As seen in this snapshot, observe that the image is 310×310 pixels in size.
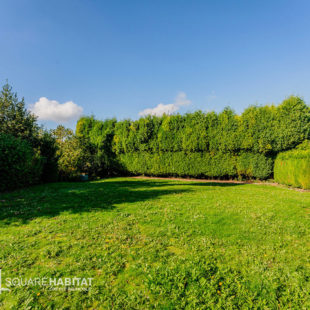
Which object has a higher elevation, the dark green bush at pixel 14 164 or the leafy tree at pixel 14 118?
the leafy tree at pixel 14 118

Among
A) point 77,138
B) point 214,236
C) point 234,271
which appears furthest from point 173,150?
point 234,271

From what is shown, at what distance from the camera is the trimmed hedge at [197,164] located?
51.1 ft

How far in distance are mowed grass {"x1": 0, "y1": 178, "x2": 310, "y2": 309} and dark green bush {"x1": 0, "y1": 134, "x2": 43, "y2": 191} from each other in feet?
15.6

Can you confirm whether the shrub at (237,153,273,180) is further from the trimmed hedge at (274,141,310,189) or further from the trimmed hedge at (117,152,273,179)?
the trimmed hedge at (274,141,310,189)

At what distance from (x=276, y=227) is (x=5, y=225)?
763 cm

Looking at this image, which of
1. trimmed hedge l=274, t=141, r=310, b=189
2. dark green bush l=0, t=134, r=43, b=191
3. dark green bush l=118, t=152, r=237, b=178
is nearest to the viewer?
dark green bush l=0, t=134, r=43, b=191

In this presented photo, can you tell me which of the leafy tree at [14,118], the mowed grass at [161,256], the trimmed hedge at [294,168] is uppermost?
the leafy tree at [14,118]

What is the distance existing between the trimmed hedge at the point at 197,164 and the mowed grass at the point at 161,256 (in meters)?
9.16

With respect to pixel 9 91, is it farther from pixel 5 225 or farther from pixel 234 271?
pixel 234 271

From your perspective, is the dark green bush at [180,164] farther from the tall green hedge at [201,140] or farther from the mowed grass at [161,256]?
the mowed grass at [161,256]

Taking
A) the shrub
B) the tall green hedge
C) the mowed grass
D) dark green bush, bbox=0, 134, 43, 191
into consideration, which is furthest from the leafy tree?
the shrub

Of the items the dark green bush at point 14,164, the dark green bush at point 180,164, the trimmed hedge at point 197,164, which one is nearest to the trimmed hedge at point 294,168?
the trimmed hedge at point 197,164

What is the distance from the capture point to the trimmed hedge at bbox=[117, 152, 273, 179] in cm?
1558

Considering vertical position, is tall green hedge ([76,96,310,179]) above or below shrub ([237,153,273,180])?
above
